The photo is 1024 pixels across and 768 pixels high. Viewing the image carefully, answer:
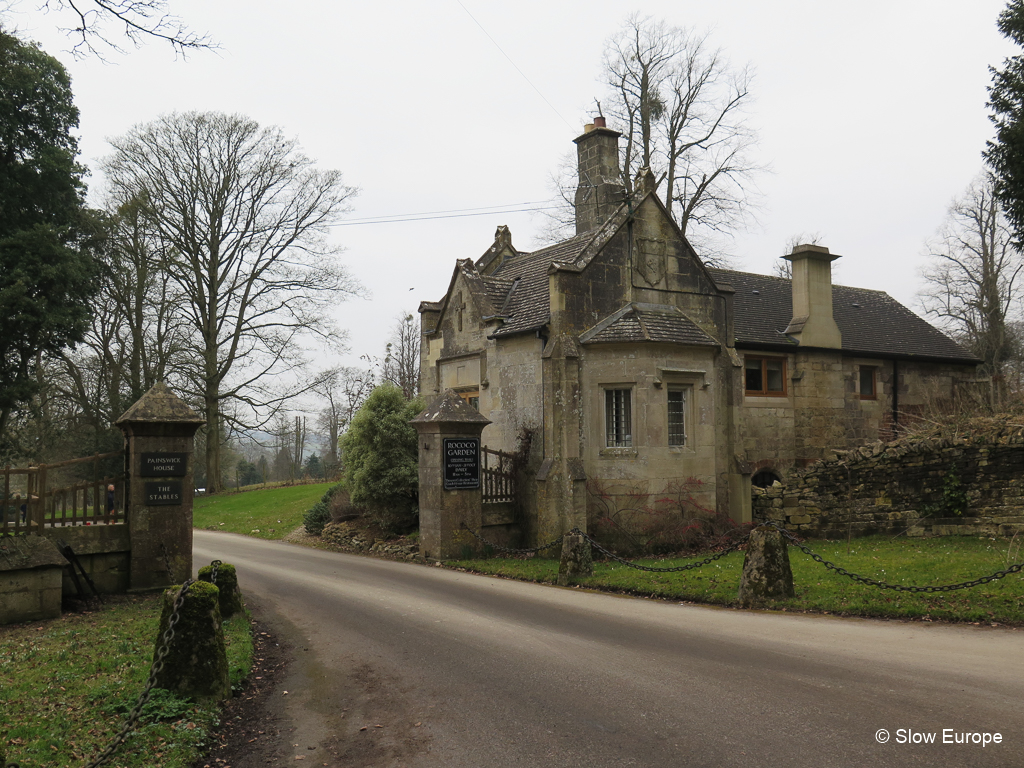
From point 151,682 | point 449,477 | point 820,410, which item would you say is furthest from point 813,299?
point 151,682

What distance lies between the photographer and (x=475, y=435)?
54.6 ft

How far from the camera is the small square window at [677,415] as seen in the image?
57.1 ft

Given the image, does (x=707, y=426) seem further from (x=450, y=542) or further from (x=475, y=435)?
(x=450, y=542)

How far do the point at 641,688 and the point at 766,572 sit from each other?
4375 millimetres

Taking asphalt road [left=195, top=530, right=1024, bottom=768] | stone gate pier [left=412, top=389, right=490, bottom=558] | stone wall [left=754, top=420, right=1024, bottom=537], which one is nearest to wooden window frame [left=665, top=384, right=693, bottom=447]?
stone wall [left=754, top=420, right=1024, bottom=537]

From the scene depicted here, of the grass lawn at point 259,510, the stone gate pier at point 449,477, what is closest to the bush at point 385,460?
the stone gate pier at point 449,477

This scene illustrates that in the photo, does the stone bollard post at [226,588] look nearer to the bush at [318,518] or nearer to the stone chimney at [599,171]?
the bush at [318,518]

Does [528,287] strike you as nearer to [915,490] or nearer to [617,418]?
[617,418]

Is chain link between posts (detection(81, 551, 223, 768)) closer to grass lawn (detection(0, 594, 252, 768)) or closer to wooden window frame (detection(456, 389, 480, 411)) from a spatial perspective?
grass lawn (detection(0, 594, 252, 768))

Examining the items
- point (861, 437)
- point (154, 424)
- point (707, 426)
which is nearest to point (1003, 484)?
point (707, 426)

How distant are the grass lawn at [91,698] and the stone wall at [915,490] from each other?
529 inches

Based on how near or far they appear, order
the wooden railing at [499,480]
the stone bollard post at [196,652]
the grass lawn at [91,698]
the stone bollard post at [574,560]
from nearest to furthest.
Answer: the grass lawn at [91,698] < the stone bollard post at [196,652] < the stone bollard post at [574,560] < the wooden railing at [499,480]

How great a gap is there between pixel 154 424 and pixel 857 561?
39.5 ft

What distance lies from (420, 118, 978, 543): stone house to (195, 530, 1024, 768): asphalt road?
6244 mm
